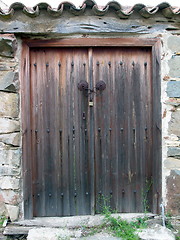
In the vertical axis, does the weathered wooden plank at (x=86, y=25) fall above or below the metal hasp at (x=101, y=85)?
above

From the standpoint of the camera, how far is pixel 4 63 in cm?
239

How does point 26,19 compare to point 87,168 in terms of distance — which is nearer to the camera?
point 26,19

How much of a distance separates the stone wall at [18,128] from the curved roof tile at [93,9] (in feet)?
0.69

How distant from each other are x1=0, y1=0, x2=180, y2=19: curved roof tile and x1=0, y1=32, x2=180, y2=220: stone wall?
0.69 feet

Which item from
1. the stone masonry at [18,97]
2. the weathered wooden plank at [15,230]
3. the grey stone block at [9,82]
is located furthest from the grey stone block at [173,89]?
the weathered wooden plank at [15,230]

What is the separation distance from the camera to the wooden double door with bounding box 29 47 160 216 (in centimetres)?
256

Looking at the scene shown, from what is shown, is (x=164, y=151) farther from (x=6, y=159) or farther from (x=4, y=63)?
(x=4, y=63)

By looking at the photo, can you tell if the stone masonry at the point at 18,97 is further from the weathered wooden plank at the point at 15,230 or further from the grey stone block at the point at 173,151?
the weathered wooden plank at the point at 15,230

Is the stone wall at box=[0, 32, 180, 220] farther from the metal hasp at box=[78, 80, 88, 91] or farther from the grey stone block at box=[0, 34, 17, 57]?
the metal hasp at box=[78, 80, 88, 91]

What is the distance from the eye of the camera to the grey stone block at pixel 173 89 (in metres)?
2.40

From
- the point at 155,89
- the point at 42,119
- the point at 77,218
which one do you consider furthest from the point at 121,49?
the point at 77,218

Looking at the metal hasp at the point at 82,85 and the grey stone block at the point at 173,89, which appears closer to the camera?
the grey stone block at the point at 173,89

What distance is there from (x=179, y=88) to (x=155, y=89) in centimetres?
25

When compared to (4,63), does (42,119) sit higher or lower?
Result: lower
